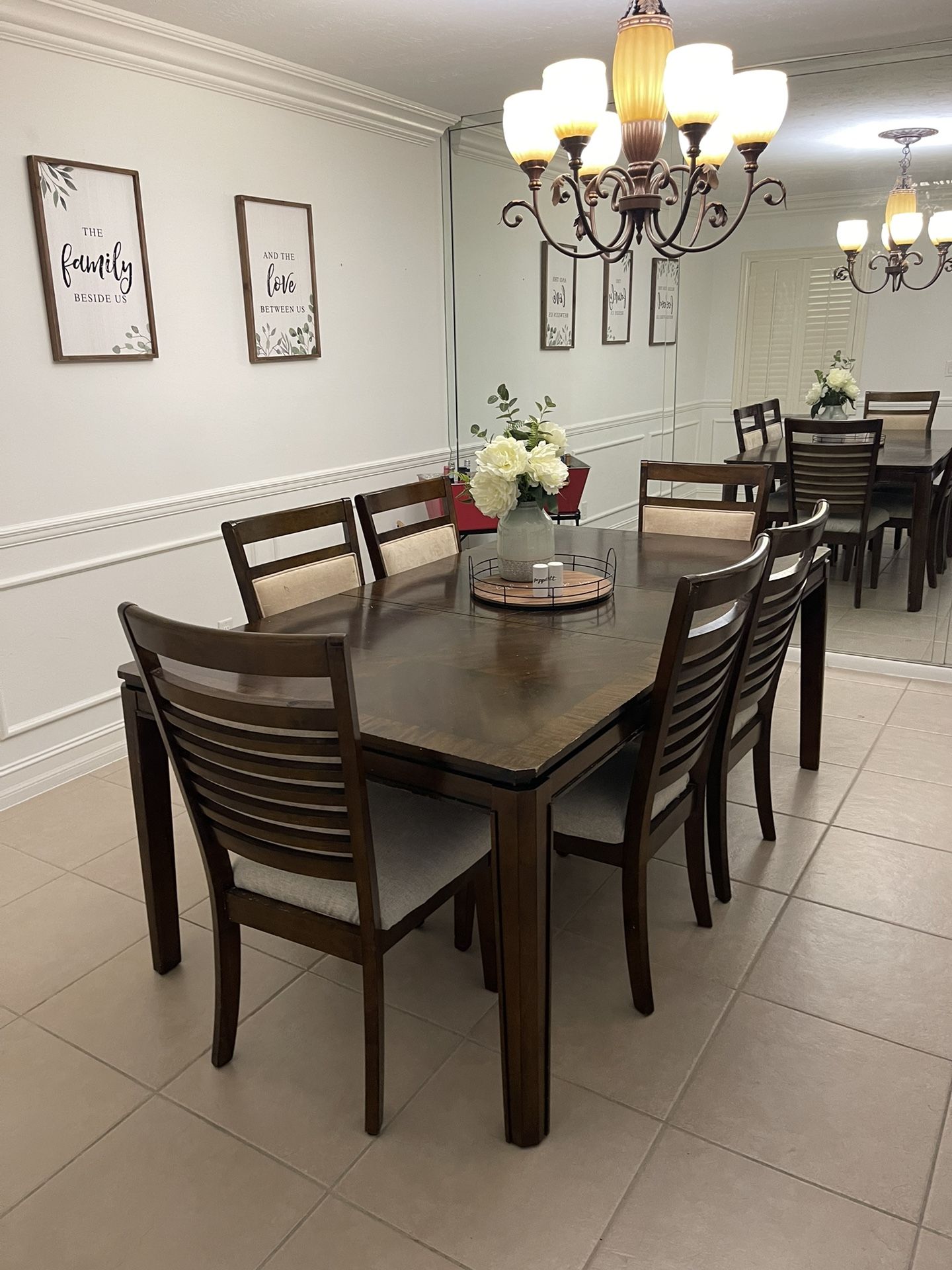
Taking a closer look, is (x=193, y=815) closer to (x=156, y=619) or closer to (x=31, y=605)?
(x=156, y=619)

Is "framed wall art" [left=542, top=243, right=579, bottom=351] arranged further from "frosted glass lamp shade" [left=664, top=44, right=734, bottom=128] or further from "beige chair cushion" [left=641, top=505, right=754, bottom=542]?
"frosted glass lamp shade" [left=664, top=44, right=734, bottom=128]

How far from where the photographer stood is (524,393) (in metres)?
4.91

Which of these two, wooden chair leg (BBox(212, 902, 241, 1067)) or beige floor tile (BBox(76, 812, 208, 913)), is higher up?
wooden chair leg (BBox(212, 902, 241, 1067))

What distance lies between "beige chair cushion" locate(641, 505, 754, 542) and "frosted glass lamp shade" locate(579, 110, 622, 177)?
1.14 m

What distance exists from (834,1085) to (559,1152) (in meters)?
0.57

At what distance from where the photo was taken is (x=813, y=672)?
301 centimetres

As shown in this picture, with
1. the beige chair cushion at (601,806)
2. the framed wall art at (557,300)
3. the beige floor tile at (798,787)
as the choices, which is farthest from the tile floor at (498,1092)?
the framed wall art at (557,300)

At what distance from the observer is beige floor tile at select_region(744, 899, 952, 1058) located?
1.95 m

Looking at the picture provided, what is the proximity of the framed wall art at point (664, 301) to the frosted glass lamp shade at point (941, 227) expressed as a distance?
1027 mm

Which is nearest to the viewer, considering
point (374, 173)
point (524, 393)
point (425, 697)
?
point (425, 697)

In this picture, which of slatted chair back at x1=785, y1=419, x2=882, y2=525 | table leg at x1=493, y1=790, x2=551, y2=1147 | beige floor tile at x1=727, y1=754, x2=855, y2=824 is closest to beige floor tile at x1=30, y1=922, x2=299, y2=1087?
table leg at x1=493, y1=790, x2=551, y2=1147

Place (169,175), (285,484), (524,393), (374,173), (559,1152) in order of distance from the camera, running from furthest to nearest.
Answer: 1. (524,393)
2. (374,173)
3. (285,484)
4. (169,175)
5. (559,1152)

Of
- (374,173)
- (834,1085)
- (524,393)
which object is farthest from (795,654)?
(374,173)

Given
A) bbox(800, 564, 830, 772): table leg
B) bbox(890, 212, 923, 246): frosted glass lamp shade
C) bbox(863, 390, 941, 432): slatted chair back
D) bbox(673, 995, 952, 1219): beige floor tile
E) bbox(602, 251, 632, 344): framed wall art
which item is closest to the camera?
bbox(673, 995, 952, 1219): beige floor tile
